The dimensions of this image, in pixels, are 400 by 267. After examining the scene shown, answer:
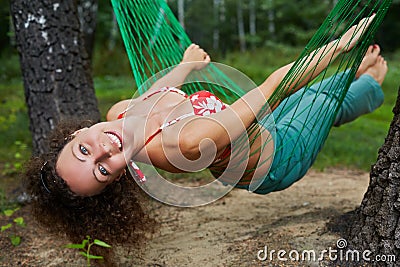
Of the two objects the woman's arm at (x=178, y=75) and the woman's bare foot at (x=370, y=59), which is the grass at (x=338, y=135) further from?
the woman's arm at (x=178, y=75)

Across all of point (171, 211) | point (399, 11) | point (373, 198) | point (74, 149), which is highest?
point (74, 149)

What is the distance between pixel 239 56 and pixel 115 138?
31.1ft

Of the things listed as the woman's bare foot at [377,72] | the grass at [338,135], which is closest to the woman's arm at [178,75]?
the woman's bare foot at [377,72]

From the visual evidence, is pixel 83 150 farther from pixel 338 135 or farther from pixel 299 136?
pixel 338 135

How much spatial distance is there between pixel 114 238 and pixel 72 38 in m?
1.25

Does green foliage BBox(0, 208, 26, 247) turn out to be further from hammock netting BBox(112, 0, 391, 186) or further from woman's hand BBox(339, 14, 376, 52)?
woman's hand BBox(339, 14, 376, 52)

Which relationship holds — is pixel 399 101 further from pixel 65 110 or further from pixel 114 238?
pixel 65 110

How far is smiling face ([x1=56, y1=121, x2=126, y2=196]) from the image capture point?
1478 millimetres

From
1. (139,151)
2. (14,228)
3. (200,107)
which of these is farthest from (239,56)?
(139,151)

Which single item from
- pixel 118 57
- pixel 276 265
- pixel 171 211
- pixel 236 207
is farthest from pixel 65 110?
pixel 118 57

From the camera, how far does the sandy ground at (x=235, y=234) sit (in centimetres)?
179

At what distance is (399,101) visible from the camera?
157 cm

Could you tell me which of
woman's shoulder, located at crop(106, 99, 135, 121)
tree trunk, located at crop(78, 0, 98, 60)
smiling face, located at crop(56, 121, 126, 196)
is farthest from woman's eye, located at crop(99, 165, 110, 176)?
tree trunk, located at crop(78, 0, 98, 60)

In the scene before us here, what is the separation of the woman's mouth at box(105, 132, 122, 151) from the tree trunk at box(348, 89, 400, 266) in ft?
2.66
